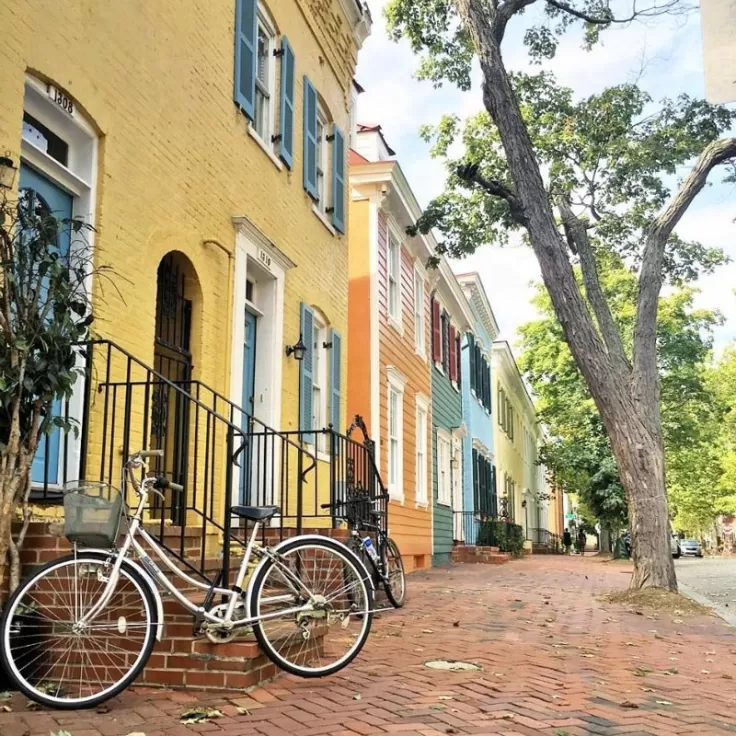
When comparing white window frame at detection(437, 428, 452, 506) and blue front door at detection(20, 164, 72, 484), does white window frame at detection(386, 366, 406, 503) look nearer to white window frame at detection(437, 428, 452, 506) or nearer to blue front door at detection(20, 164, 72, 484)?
white window frame at detection(437, 428, 452, 506)

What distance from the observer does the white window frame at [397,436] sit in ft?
50.3

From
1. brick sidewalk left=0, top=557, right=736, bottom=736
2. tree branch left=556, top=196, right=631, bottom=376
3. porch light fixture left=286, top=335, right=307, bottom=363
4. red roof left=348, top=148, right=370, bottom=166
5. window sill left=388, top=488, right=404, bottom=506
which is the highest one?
red roof left=348, top=148, right=370, bottom=166

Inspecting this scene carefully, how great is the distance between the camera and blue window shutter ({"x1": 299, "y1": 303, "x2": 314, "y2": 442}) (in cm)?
1009

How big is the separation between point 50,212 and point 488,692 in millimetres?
3979

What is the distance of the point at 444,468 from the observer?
68.0 feet

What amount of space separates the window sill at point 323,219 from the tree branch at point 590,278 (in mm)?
3789

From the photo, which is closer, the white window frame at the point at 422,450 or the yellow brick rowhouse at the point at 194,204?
the yellow brick rowhouse at the point at 194,204

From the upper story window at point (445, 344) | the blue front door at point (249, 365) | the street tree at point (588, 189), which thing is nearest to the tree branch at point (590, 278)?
the street tree at point (588, 189)

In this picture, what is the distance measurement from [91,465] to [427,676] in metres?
2.74

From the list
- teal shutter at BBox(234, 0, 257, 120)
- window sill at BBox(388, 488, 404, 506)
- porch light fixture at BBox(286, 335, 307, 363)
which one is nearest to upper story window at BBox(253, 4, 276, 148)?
teal shutter at BBox(234, 0, 257, 120)

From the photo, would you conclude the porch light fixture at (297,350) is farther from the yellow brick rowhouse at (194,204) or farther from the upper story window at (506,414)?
the upper story window at (506,414)

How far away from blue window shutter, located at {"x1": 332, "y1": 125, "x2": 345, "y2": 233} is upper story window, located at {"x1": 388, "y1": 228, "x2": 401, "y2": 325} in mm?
3973

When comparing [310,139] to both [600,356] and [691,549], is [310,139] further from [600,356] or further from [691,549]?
[691,549]

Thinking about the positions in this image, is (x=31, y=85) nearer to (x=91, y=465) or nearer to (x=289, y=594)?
(x=91, y=465)
